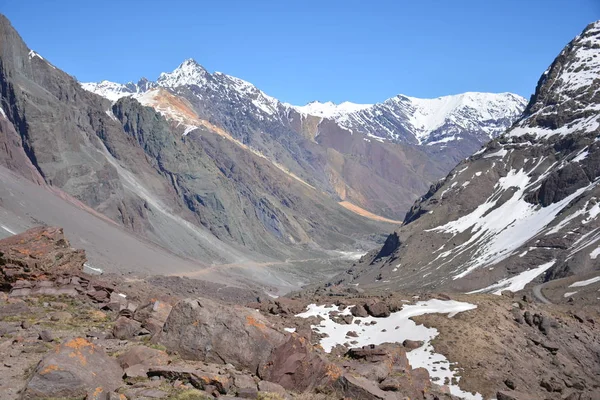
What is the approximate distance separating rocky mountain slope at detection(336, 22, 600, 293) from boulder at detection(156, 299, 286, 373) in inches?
2945

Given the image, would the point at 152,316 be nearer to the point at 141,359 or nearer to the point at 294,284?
the point at 141,359

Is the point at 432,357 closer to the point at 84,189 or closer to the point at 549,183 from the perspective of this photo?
the point at 549,183

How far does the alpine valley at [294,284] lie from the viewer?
19.8 metres

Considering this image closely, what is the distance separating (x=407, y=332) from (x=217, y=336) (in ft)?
62.7

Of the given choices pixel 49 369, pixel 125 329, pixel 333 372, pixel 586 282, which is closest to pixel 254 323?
pixel 333 372

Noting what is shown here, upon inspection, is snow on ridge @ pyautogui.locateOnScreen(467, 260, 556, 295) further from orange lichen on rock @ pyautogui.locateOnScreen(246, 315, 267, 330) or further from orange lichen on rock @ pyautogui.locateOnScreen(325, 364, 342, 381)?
orange lichen on rock @ pyautogui.locateOnScreen(325, 364, 342, 381)

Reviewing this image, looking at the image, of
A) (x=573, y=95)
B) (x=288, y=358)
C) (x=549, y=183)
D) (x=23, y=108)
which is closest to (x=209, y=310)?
(x=288, y=358)

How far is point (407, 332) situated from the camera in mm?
36906

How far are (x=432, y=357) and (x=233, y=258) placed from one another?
15415 centimetres

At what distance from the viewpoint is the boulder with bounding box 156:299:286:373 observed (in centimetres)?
2069

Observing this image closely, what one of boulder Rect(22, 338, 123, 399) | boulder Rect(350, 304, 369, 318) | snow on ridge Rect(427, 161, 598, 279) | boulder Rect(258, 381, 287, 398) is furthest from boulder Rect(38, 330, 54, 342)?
snow on ridge Rect(427, 161, 598, 279)

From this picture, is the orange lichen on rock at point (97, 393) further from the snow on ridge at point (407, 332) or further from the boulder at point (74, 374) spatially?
the snow on ridge at point (407, 332)

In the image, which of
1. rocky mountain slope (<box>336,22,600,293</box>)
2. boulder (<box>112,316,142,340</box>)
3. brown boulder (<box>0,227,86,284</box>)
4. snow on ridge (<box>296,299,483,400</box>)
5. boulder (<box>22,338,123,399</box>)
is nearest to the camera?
boulder (<box>22,338,123,399</box>)

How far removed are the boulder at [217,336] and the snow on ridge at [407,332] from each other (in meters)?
12.4
